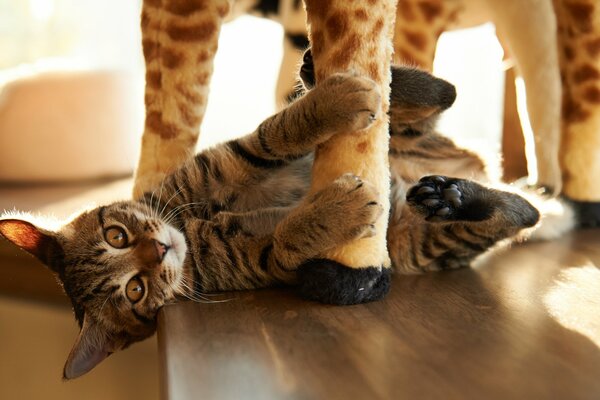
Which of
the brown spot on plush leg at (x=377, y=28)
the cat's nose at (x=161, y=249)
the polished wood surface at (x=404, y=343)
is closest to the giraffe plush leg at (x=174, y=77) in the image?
the cat's nose at (x=161, y=249)

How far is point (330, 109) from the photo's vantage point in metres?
0.94

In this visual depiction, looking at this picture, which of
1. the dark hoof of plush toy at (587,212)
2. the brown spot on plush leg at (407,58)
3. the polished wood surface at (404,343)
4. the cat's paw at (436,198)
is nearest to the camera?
the polished wood surface at (404,343)

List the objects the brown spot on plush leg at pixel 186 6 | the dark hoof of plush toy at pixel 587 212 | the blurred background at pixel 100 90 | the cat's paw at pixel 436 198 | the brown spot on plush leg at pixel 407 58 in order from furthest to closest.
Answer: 1. the blurred background at pixel 100 90
2. the brown spot on plush leg at pixel 407 58
3. the dark hoof of plush toy at pixel 587 212
4. the brown spot on plush leg at pixel 186 6
5. the cat's paw at pixel 436 198

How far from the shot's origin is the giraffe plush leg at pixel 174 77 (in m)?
1.30

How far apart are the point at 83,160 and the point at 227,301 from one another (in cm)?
128

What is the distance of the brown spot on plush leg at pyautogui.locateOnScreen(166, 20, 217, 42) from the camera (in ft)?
4.27

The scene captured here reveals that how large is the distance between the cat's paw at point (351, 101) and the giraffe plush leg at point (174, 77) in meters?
0.45

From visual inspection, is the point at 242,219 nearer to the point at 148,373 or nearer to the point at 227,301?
the point at 227,301

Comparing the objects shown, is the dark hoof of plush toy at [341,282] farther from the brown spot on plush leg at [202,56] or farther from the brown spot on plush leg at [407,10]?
the brown spot on plush leg at [407,10]

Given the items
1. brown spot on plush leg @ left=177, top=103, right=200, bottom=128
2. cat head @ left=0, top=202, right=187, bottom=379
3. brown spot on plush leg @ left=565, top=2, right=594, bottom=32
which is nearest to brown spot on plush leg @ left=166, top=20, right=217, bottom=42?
brown spot on plush leg @ left=177, top=103, right=200, bottom=128

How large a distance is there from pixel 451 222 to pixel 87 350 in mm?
594

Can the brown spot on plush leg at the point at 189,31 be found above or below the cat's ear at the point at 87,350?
above

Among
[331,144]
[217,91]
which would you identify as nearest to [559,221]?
[331,144]

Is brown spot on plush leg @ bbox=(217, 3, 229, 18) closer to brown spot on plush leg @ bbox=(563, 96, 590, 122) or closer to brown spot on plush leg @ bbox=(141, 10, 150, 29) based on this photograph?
brown spot on plush leg @ bbox=(141, 10, 150, 29)
